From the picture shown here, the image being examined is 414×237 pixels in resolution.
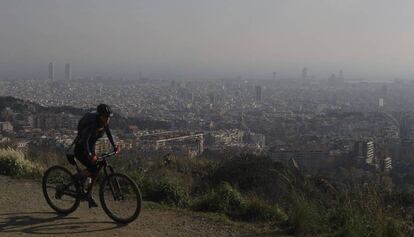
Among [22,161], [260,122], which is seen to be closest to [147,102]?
[260,122]

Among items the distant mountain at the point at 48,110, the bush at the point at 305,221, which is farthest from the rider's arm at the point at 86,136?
the distant mountain at the point at 48,110

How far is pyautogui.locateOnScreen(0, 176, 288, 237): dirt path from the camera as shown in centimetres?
537

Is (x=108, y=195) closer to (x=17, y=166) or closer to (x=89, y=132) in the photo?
(x=89, y=132)

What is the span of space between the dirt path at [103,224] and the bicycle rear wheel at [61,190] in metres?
0.10

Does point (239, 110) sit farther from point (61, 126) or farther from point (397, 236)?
point (397, 236)

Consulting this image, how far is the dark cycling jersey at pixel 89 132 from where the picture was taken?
18.4ft

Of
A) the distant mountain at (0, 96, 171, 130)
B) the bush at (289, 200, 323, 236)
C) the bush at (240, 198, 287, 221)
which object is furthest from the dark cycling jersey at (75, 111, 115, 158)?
the distant mountain at (0, 96, 171, 130)

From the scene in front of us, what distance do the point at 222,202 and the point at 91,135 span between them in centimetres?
183

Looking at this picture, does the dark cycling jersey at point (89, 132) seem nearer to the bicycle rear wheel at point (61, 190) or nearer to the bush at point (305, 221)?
the bicycle rear wheel at point (61, 190)

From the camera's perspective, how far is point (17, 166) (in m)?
8.57

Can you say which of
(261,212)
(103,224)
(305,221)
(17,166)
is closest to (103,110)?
(103,224)

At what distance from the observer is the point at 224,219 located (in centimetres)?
596

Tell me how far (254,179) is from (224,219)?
2.59 metres

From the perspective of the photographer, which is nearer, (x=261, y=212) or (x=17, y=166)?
(x=261, y=212)
